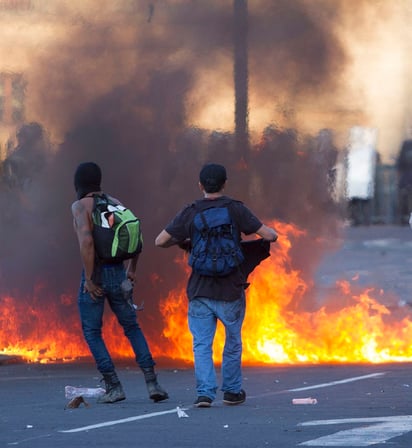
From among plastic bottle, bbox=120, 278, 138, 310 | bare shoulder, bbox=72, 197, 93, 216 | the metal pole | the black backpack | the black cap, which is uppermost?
the metal pole

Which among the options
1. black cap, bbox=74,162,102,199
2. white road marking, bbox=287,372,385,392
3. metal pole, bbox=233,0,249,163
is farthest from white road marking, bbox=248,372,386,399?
metal pole, bbox=233,0,249,163

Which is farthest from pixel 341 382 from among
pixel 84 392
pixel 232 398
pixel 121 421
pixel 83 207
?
pixel 121 421

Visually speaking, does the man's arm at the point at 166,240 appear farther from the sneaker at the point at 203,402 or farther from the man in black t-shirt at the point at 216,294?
the sneaker at the point at 203,402

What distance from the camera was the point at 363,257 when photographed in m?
21.1

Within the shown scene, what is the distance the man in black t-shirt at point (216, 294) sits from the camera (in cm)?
1019

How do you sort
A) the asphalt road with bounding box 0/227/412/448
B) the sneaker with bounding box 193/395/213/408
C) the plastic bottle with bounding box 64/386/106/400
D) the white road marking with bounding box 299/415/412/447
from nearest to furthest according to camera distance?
the white road marking with bounding box 299/415/412/447, the asphalt road with bounding box 0/227/412/448, the sneaker with bounding box 193/395/213/408, the plastic bottle with bounding box 64/386/106/400

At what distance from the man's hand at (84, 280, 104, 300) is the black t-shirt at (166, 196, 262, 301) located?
27.4 inches

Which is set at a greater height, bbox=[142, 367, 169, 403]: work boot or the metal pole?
the metal pole

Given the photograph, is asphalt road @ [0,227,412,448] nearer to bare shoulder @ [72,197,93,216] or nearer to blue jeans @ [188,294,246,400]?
blue jeans @ [188,294,246,400]

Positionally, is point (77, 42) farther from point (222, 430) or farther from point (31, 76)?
point (222, 430)

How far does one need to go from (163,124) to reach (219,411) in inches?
211

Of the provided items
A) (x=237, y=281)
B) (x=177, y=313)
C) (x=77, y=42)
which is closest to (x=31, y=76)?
(x=77, y=42)

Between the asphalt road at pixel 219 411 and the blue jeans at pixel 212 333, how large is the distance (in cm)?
23

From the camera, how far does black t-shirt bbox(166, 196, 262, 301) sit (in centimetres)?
1018
